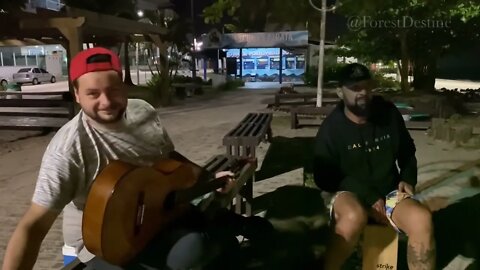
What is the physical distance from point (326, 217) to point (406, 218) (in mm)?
1820

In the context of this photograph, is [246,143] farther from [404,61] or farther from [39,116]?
[404,61]

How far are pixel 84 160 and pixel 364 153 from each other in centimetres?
164

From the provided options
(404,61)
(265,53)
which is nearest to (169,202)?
(404,61)

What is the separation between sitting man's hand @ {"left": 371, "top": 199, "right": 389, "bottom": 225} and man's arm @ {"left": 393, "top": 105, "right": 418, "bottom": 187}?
25 centimetres

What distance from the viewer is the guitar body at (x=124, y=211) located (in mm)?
1712

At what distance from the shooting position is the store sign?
29.0 meters

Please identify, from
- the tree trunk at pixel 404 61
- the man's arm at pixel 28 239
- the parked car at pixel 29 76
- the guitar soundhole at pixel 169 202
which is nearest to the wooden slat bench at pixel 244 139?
the guitar soundhole at pixel 169 202

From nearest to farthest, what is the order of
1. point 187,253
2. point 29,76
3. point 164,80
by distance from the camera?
point 187,253
point 164,80
point 29,76

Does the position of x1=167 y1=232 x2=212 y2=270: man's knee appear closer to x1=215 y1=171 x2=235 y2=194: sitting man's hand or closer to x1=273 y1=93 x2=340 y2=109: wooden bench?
x1=215 y1=171 x2=235 y2=194: sitting man's hand

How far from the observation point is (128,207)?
1771 mm

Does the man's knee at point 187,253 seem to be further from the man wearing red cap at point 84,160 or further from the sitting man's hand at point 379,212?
the sitting man's hand at point 379,212

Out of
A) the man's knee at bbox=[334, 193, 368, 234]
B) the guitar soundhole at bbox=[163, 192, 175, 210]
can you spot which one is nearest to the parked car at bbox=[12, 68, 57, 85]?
the man's knee at bbox=[334, 193, 368, 234]

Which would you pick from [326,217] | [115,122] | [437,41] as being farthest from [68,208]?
[437,41]

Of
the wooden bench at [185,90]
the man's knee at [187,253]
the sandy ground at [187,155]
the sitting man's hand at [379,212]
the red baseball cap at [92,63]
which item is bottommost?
the sandy ground at [187,155]
